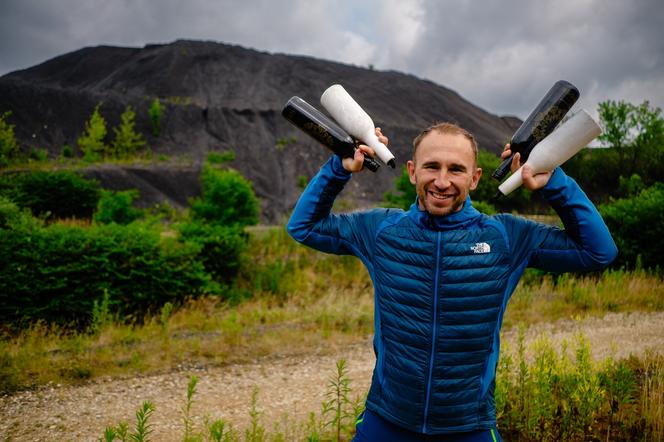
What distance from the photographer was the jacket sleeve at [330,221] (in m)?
1.98

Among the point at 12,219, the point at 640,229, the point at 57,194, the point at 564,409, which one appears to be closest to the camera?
the point at 564,409

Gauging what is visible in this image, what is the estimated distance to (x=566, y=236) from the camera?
181 centimetres

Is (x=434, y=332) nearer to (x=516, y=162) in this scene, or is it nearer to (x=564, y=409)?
(x=516, y=162)

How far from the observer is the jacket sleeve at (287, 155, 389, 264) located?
198 cm

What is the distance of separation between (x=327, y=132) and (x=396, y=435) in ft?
4.05

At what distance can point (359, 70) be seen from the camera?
64.9 m

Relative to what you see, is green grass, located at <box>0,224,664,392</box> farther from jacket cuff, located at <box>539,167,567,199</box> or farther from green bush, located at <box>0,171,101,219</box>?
green bush, located at <box>0,171,101,219</box>

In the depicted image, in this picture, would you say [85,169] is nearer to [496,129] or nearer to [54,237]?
[54,237]

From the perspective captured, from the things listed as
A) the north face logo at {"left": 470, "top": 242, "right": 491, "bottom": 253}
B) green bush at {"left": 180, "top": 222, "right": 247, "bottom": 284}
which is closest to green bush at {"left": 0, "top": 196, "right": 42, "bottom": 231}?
green bush at {"left": 180, "top": 222, "right": 247, "bottom": 284}

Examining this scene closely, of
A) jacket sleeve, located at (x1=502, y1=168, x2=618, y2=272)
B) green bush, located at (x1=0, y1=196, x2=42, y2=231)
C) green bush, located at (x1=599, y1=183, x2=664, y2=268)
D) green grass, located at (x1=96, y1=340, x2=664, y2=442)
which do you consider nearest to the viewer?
jacket sleeve, located at (x1=502, y1=168, x2=618, y2=272)

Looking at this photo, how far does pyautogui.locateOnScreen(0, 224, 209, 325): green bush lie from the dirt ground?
2.37 meters

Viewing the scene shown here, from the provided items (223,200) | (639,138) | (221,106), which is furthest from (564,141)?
(221,106)

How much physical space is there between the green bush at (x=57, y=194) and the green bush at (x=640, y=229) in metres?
13.8

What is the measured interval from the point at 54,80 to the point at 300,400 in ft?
197
